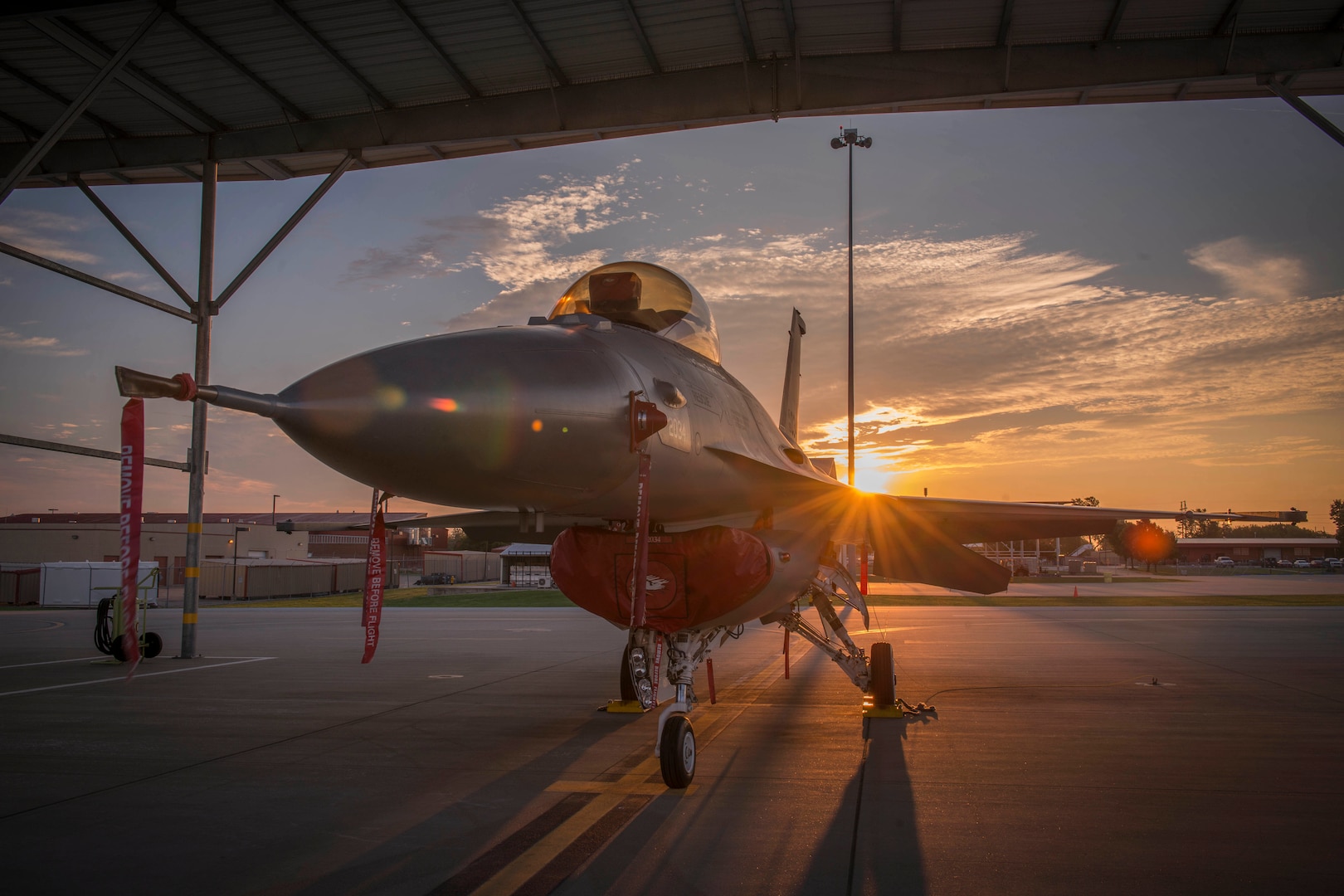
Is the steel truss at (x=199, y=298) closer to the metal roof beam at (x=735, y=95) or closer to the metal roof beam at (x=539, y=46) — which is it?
the metal roof beam at (x=735, y=95)

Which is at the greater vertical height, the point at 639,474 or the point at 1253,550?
the point at 639,474

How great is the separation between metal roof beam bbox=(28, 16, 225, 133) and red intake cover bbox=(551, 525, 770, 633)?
9257mm

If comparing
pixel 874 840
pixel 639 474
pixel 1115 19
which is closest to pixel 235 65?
pixel 639 474

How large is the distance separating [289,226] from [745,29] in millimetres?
7215

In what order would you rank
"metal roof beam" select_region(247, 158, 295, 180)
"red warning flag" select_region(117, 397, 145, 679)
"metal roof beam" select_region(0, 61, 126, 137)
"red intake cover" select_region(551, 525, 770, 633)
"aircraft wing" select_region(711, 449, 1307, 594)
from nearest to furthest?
"red warning flag" select_region(117, 397, 145, 679) → "red intake cover" select_region(551, 525, 770, 633) → "aircraft wing" select_region(711, 449, 1307, 594) → "metal roof beam" select_region(0, 61, 126, 137) → "metal roof beam" select_region(247, 158, 295, 180)

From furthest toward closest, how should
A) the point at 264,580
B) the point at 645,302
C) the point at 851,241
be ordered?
the point at 264,580, the point at 851,241, the point at 645,302

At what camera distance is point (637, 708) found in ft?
28.8

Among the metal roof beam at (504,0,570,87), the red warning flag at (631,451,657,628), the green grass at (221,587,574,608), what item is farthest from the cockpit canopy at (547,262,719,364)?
the green grass at (221,587,574,608)

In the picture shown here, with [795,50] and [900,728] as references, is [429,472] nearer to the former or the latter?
[900,728]

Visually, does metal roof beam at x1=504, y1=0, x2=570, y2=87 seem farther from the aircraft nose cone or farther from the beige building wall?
the beige building wall

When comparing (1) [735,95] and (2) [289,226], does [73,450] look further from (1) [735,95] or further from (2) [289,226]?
(1) [735,95]

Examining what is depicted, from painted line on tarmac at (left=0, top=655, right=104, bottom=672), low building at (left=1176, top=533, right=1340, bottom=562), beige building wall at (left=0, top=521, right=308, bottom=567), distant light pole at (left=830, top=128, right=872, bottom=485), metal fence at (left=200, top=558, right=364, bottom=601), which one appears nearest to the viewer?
painted line on tarmac at (left=0, top=655, right=104, bottom=672)

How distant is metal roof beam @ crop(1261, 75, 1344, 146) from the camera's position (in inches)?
369

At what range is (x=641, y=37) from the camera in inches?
425
